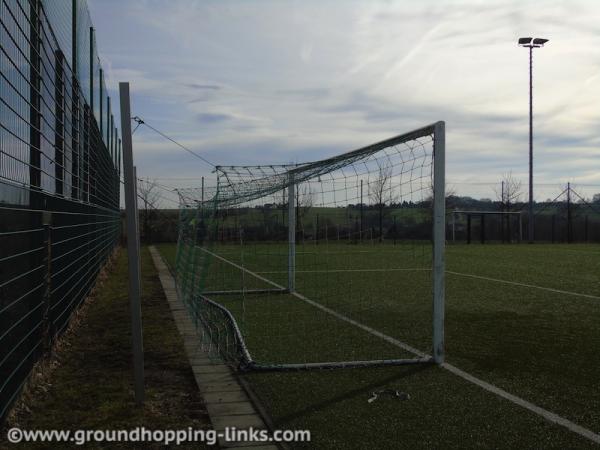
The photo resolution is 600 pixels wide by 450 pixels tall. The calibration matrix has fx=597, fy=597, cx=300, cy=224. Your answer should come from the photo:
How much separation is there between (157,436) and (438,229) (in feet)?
10.0

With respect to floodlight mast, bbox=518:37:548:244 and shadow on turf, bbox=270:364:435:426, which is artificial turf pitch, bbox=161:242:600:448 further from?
floodlight mast, bbox=518:37:548:244

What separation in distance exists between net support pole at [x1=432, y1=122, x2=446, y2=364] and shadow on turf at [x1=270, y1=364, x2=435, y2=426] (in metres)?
0.29

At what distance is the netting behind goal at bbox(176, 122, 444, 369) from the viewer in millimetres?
5703

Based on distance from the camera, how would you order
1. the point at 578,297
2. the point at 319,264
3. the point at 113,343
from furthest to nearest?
1. the point at 319,264
2. the point at 578,297
3. the point at 113,343

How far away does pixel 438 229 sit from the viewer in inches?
215

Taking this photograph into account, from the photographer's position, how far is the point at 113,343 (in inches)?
255

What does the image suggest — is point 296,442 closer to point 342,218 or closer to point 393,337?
point 393,337

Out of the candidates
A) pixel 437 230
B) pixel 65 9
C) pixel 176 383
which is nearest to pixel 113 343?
pixel 176 383

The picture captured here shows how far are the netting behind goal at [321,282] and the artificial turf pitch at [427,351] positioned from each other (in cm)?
5

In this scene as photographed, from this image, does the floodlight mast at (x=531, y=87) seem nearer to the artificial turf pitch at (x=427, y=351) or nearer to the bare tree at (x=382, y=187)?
the artificial turf pitch at (x=427, y=351)

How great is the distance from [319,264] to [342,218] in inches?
340

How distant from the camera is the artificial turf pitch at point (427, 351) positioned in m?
3.82

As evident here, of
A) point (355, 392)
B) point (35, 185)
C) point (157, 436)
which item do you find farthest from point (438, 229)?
point (35, 185)

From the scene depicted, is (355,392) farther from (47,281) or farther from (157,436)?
(47,281)
